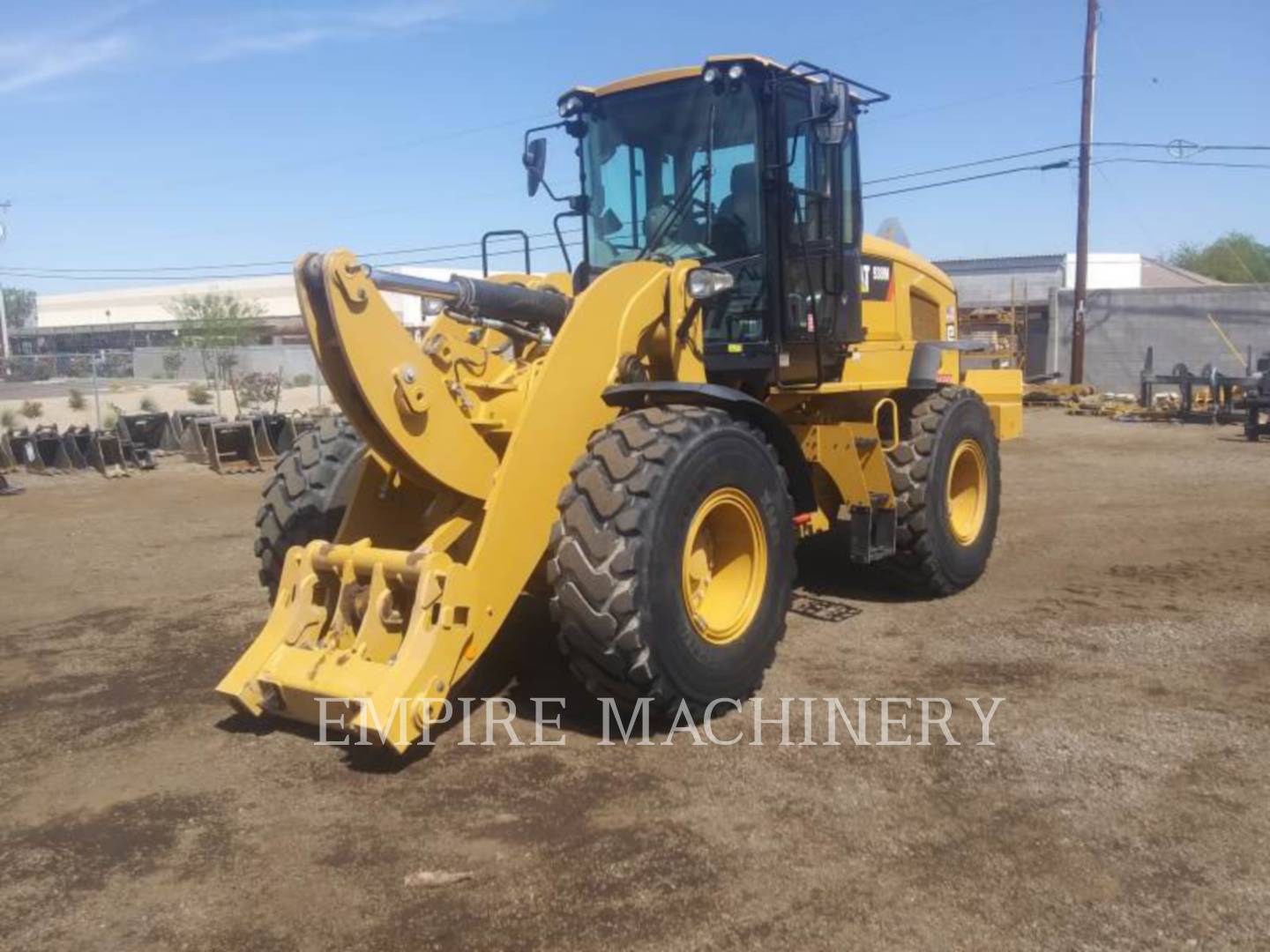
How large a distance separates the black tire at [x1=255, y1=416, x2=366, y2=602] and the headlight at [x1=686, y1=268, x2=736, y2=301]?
6.44 feet

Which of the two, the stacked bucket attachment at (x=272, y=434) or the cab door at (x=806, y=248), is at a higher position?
the cab door at (x=806, y=248)

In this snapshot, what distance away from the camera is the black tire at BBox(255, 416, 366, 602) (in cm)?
563

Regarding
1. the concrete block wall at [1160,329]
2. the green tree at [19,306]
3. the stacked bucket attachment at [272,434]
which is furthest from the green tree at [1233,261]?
the green tree at [19,306]

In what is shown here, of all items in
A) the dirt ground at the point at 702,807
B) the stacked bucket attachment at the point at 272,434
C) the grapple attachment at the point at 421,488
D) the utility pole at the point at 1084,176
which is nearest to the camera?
the dirt ground at the point at 702,807

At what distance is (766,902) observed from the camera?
3.34 meters

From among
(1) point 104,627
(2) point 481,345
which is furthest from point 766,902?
(1) point 104,627

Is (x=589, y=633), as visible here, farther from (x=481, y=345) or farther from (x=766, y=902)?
(x=481, y=345)

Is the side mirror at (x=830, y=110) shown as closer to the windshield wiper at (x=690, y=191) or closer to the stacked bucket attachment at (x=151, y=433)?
the windshield wiper at (x=690, y=191)

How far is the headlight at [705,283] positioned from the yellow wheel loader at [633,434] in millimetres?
12

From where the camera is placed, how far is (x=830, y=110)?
550 centimetres

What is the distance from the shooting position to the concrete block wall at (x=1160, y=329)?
84.6ft

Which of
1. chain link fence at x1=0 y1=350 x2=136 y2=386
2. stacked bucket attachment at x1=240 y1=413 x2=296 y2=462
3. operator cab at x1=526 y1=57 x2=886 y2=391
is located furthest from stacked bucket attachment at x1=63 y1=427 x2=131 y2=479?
chain link fence at x1=0 y1=350 x2=136 y2=386

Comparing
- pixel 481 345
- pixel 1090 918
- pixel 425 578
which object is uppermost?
pixel 481 345

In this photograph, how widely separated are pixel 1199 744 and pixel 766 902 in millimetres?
2277
